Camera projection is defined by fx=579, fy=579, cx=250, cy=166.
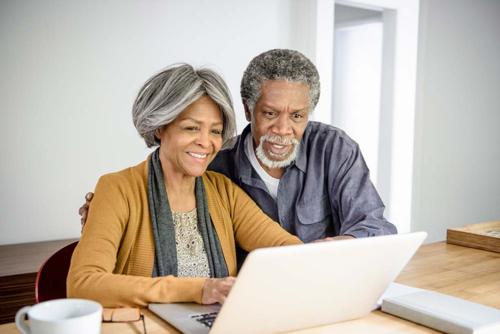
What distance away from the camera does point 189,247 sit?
1.67 meters

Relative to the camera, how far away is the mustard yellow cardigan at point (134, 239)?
128cm

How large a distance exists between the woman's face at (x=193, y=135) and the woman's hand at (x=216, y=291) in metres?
0.44

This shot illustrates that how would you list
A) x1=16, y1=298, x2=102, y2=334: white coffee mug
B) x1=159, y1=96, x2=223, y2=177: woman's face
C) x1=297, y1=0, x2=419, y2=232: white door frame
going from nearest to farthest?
Result: x1=16, y1=298, x2=102, y2=334: white coffee mug, x1=159, y1=96, x2=223, y2=177: woman's face, x1=297, y1=0, x2=419, y2=232: white door frame

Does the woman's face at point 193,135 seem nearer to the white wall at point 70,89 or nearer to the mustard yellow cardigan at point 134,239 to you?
the mustard yellow cardigan at point 134,239

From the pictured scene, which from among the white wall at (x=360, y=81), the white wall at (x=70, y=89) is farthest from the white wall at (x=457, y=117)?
the white wall at (x=70, y=89)

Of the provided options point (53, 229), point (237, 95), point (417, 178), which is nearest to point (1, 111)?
point (53, 229)

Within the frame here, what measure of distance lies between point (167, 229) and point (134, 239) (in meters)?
0.10

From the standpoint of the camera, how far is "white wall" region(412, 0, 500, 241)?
5.12 m

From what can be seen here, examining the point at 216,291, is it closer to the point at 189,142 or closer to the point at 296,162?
the point at 189,142

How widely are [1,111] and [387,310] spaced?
90.3 inches

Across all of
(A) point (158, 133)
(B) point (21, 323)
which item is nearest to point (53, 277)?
(A) point (158, 133)

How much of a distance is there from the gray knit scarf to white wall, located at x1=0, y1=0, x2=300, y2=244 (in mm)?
1528

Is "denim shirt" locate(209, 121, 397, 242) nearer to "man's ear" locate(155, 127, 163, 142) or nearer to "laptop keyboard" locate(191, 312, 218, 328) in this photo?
"man's ear" locate(155, 127, 163, 142)

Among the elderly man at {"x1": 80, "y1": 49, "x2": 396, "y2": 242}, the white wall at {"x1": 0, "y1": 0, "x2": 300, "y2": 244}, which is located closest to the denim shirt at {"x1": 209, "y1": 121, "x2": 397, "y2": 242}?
the elderly man at {"x1": 80, "y1": 49, "x2": 396, "y2": 242}
